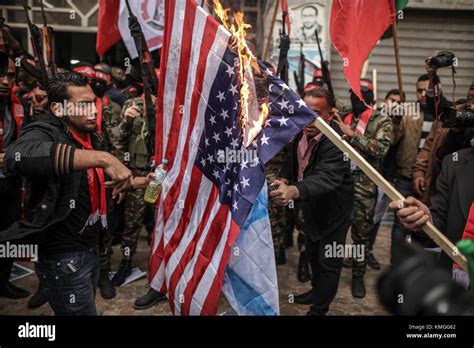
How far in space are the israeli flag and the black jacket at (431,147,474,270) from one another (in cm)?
114

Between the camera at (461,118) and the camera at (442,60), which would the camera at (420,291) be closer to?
the camera at (461,118)

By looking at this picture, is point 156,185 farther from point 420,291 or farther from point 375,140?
point 375,140

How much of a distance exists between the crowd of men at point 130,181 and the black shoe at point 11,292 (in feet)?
0.04

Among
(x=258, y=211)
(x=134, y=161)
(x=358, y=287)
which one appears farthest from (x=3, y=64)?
(x=358, y=287)

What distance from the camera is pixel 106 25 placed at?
3.90 metres

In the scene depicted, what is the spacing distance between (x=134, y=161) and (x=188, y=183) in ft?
6.92

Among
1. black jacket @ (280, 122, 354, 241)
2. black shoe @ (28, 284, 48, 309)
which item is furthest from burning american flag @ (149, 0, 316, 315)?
black shoe @ (28, 284, 48, 309)

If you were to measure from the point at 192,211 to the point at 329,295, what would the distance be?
1.66 meters

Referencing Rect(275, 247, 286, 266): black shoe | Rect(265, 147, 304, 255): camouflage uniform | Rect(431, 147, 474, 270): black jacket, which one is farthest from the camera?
Rect(275, 247, 286, 266): black shoe

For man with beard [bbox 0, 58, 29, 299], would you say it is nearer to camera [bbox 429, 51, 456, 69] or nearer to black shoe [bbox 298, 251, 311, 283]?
black shoe [bbox 298, 251, 311, 283]

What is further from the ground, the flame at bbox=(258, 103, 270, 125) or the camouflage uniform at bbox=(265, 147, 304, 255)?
the flame at bbox=(258, 103, 270, 125)

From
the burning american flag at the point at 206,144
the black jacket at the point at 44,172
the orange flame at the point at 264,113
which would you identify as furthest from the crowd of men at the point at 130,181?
the burning american flag at the point at 206,144

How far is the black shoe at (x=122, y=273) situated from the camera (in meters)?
4.39

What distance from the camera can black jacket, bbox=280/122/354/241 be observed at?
3277 mm
